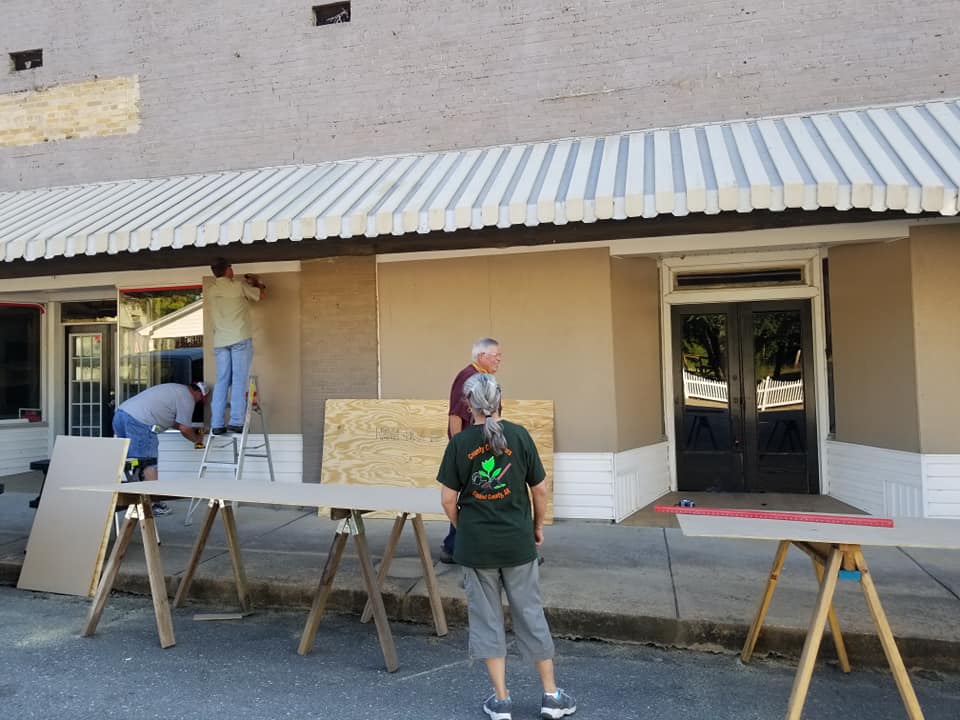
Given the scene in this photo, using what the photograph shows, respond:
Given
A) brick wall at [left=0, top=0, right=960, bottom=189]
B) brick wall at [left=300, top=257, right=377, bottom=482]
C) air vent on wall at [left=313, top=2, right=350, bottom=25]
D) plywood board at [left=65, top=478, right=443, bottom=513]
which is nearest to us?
plywood board at [left=65, top=478, right=443, bottom=513]

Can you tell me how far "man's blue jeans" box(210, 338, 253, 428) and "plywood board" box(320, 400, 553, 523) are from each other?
0.96 metres

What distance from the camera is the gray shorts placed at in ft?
11.5

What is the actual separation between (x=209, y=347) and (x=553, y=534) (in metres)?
4.70

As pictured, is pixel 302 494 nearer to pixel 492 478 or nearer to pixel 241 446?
pixel 492 478

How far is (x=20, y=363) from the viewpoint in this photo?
10641 millimetres

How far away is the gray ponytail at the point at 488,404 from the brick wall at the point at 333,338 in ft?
14.6

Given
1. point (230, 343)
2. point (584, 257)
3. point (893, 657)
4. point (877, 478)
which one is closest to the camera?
point (893, 657)

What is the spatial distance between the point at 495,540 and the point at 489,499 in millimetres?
202

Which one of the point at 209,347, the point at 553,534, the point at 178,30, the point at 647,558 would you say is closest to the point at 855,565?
the point at 647,558

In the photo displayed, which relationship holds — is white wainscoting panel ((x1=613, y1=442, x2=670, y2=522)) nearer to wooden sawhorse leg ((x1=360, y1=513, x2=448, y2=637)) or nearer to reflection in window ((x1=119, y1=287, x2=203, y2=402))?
wooden sawhorse leg ((x1=360, y1=513, x2=448, y2=637))

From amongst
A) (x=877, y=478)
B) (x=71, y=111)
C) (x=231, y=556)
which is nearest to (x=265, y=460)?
(x=231, y=556)

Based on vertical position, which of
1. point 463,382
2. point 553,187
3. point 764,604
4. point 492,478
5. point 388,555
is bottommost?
point 764,604

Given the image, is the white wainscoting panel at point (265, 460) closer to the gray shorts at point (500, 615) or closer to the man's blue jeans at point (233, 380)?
the man's blue jeans at point (233, 380)

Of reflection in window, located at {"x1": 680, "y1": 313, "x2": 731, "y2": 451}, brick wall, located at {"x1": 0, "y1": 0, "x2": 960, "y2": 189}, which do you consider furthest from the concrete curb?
brick wall, located at {"x1": 0, "y1": 0, "x2": 960, "y2": 189}
